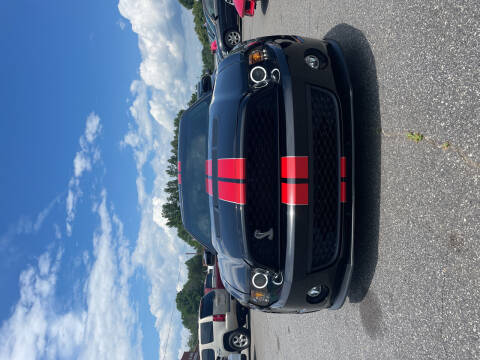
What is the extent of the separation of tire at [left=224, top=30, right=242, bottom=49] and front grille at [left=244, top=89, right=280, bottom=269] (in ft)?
22.4

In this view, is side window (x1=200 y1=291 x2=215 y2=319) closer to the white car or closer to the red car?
the white car

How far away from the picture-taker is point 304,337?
4355 mm

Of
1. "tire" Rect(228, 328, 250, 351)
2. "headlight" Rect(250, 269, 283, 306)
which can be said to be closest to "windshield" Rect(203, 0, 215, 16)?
"headlight" Rect(250, 269, 283, 306)

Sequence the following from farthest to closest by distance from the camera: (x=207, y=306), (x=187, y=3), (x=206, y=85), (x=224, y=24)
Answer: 1. (x=187, y=3)
2. (x=224, y=24)
3. (x=207, y=306)
4. (x=206, y=85)

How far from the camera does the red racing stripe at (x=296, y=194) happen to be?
2.51 m

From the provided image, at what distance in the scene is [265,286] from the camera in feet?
9.04

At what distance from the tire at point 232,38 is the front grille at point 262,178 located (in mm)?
6835

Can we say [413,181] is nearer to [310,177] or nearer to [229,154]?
[310,177]

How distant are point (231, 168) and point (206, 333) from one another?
6.90 meters

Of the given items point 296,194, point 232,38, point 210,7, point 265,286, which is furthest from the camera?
point 210,7

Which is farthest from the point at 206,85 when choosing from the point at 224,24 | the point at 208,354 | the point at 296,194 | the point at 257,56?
the point at 208,354

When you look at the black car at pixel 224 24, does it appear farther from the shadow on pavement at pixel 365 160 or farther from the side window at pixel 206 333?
the side window at pixel 206 333

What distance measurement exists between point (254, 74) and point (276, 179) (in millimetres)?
1012

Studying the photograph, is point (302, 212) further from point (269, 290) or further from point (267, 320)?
point (267, 320)
